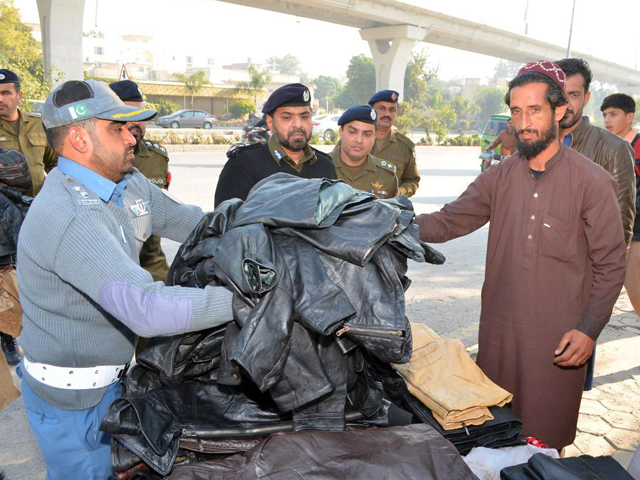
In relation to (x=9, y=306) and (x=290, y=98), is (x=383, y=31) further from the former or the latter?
(x=9, y=306)

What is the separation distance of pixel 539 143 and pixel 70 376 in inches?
87.5

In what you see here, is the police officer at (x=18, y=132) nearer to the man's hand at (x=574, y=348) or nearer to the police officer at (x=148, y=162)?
the police officer at (x=148, y=162)

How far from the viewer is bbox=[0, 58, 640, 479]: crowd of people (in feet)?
5.62

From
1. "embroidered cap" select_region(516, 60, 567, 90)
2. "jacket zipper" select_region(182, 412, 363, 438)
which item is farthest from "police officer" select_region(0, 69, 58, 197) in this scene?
"embroidered cap" select_region(516, 60, 567, 90)

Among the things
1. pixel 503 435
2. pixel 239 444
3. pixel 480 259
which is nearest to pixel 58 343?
pixel 239 444

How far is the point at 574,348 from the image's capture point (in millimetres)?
2467

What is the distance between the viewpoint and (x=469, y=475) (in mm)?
1458

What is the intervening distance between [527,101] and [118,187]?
187 centimetres

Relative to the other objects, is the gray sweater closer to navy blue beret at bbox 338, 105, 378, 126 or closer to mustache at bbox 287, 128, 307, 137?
mustache at bbox 287, 128, 307, 137

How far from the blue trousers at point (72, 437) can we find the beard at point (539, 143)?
2.09 metres

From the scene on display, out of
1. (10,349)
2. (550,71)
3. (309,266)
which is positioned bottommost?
(10,349)

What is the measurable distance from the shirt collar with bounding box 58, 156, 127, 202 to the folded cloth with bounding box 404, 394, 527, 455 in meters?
1.32

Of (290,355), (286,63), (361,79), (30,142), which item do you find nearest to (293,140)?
(290,355)

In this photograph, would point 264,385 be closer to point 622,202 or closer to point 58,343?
point 58,343
